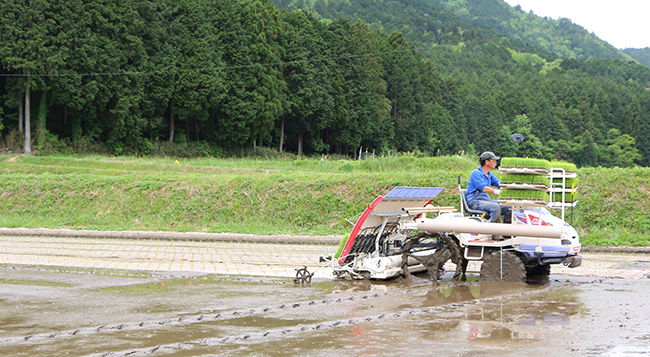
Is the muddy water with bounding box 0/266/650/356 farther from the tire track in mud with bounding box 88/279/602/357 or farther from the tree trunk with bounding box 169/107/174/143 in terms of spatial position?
the tree trunk with bounding box 169/107/174/143

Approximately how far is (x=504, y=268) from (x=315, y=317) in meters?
4.35

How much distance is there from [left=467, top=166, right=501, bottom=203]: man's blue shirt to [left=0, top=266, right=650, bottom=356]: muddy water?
5.10ft

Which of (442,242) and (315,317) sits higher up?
(442,242)

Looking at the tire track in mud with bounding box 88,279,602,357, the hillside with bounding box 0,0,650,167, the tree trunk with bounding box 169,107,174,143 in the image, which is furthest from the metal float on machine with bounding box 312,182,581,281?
the tree trunk with bounding box 169,107,174,143

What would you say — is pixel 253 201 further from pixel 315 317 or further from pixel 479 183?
pixel 315 317

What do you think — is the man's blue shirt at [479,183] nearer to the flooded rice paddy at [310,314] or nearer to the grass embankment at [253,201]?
the flooded rice paddy at [310,314]

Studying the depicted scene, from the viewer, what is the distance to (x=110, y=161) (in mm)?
39938

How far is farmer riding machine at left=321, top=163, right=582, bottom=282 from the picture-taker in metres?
11.7

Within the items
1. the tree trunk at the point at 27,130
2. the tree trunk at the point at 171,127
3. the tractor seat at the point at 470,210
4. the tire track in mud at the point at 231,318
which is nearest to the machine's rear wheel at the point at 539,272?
the tractor seat at the point at 470,210

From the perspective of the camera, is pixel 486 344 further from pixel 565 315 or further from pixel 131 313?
pixel 131 313

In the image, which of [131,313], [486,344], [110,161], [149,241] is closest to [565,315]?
[486,344]

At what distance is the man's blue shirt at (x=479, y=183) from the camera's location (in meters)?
12.2

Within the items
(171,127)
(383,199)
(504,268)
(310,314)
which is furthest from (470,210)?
(171,127)

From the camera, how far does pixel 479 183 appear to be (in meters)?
12.2
